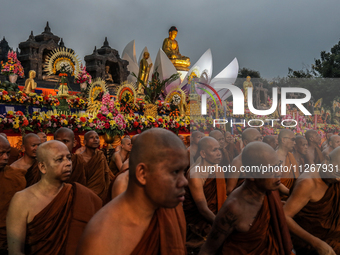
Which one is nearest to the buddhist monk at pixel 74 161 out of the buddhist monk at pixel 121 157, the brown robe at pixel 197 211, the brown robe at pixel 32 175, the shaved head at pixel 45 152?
the brown robe at pixel 32 175

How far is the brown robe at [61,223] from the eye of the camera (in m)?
2.58

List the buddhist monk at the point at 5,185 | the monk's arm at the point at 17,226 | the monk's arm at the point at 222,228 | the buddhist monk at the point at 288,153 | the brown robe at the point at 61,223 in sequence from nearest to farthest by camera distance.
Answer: the monk's arm at the point at 222,228 < the monk's arm at the point at 17,226 < the brown robe at the point at 61,223 < the buddhist monk at the point at 5,185 < the buddhist monk at the point at 288,153

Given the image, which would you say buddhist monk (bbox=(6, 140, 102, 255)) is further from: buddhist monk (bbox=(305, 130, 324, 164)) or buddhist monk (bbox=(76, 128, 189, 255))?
buddhist monk (bbox=(305, 130, 324, 164))

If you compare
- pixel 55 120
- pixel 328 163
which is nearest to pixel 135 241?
pixel 328 163

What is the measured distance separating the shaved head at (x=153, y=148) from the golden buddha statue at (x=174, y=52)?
24.7 meters

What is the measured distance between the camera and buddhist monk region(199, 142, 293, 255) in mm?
2301

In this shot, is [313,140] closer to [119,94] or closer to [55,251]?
[55,251]

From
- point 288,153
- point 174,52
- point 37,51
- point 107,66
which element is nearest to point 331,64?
point 174,52

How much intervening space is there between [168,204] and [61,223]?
1438mm

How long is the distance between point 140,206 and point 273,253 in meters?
1.21

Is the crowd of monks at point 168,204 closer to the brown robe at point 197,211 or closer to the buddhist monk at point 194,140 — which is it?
the brown robe at point 197,211

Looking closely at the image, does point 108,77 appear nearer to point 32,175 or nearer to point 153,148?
point 32,175

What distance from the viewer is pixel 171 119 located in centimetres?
1094

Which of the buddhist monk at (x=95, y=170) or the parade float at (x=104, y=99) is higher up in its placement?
the parade float at (x=104, y=99)
